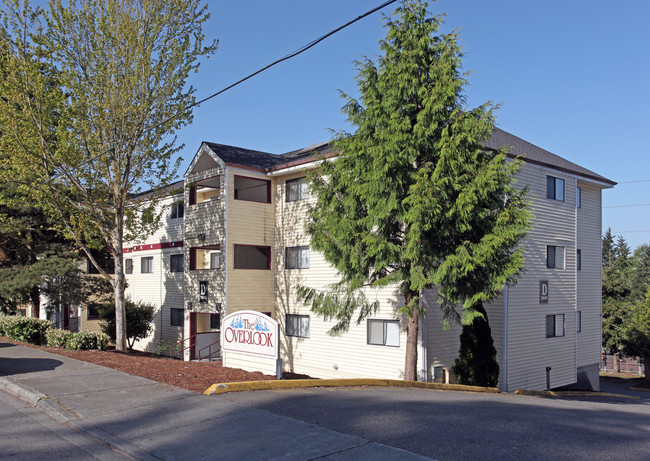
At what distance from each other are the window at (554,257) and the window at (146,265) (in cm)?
1962

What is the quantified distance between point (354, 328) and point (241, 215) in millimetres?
6273

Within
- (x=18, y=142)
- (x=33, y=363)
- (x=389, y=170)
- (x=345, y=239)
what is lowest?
(x=33, y=363)

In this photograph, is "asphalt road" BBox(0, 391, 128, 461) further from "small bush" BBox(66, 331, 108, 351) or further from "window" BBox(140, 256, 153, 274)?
"window" BBox(140, 256, 153, 274)

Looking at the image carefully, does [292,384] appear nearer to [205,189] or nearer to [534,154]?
[534,154]

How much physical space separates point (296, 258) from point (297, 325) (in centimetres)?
257

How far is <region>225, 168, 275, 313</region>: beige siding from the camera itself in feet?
66.9

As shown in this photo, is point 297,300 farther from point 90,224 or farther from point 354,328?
point 90,224

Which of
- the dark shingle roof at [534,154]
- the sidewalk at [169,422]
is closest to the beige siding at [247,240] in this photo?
the sidewalk at [169,422]

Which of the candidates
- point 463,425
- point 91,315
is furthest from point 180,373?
point 91,315

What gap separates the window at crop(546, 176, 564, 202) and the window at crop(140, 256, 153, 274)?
1995cm

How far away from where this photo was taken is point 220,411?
8.40 metres

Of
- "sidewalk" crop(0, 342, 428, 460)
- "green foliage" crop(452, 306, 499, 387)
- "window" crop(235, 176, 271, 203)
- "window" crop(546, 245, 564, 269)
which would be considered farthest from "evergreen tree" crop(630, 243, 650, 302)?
"sidewalk" crop(0, 342, 428, 460)

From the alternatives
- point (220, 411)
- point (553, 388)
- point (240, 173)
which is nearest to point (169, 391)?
point (220, 411)

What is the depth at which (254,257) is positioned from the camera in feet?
72.9
